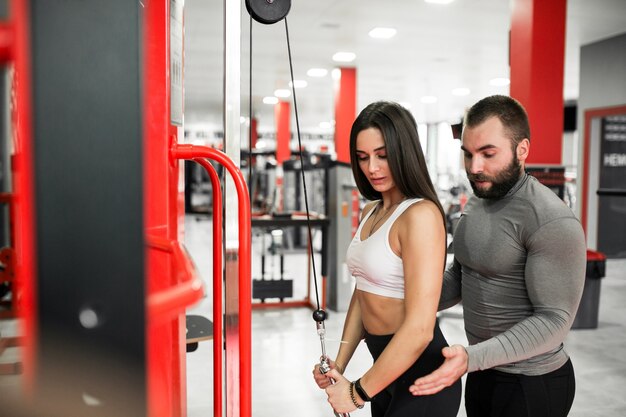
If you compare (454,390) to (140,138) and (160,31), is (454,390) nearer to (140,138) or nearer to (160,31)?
(160,31)

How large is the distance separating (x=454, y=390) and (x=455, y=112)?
1771cm

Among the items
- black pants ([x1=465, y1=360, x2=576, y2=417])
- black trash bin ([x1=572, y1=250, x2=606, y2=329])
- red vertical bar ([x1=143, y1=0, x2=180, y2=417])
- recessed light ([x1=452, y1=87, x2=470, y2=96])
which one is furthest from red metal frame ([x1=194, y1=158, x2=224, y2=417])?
recessed light ([x1=452, y1=87, x2=470, y2=96])

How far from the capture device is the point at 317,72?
35.3ft

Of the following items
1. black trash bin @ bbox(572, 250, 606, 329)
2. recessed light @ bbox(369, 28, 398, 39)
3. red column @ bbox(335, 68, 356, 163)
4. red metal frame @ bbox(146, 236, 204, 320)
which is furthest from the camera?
red column @ bbox(335, 68, 356, 163)

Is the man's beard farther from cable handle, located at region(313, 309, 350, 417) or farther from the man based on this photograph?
cable handle, located at region(313, 309, 350, 417)

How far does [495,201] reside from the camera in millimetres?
1441

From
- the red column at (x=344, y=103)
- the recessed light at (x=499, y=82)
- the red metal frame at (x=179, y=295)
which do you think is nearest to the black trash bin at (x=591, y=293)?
the red metal frame at (x=179, y=295)

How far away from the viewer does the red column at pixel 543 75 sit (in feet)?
16.7

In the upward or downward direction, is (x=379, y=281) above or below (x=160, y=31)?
below

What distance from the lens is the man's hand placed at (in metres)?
1.21

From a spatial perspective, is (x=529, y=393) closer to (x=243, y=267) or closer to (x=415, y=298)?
(x=415, y=298)

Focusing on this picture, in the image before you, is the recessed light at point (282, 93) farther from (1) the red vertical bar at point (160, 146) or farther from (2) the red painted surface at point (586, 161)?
(1) the red vertical bar at point (160, 146)

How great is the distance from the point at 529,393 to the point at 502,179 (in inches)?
21.6

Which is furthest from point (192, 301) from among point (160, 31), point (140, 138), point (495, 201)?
point (495, 201)
